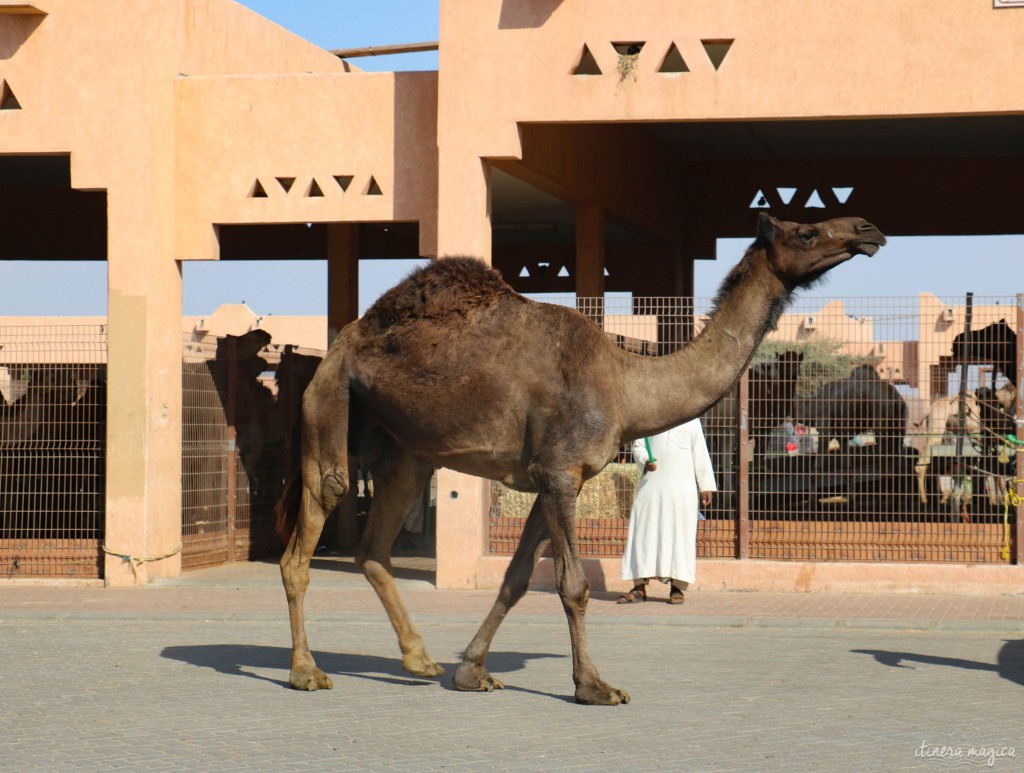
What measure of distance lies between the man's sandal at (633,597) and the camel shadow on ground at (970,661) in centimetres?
360

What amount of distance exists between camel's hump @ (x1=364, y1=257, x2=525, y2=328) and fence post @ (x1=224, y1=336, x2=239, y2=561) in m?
8.97

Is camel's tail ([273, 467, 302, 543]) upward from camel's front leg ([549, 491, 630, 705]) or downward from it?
upward

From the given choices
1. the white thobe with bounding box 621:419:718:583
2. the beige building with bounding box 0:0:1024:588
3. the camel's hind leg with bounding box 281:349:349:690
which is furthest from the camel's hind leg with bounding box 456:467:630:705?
the beige building with bounding box 0:0:1024:588

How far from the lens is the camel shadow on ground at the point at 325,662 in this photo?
10.2m

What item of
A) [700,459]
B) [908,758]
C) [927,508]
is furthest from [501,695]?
[927,508]

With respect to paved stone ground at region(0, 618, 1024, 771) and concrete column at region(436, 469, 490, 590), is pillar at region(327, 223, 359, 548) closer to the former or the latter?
concrete column at region(436, 469, 490, 590)

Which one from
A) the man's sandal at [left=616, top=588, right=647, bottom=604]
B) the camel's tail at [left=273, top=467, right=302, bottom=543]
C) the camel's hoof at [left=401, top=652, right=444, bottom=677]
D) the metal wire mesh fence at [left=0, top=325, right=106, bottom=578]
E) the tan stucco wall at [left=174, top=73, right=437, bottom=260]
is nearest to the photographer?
the camel's hoof at [left=401, top=652, right=444, bottom=677]

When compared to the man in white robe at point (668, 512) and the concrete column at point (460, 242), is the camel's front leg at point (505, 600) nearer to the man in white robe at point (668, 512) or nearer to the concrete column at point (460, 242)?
the man in white robe at point (668, 512)

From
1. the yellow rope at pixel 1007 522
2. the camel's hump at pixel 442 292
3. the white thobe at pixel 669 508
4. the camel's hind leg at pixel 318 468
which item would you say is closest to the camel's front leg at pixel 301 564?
the camel's hind leg at pixel 318 468

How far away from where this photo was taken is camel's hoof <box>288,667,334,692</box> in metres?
9.57

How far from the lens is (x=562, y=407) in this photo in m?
9.16

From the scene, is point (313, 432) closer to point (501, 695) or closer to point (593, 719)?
point (501, 695)

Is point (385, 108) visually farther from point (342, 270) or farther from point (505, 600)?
point (505, 600)

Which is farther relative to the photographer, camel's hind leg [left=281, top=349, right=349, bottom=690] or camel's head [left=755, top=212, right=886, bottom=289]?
camel's hind leg [left=281, top=349, right=349, bottom=690]
